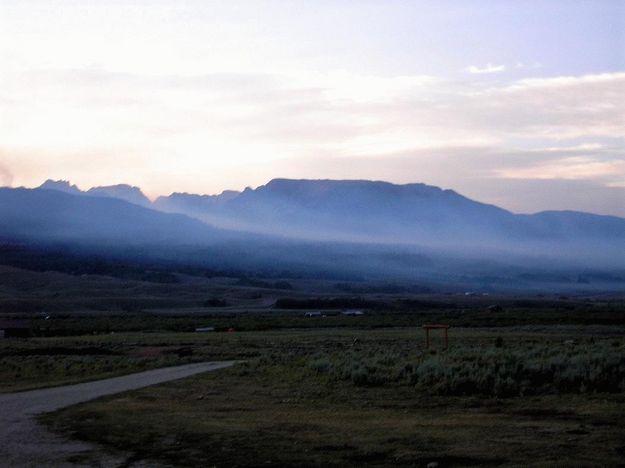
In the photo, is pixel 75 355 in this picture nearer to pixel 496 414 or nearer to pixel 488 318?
pixel 496 414

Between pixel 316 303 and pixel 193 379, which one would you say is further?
pixel 316 303

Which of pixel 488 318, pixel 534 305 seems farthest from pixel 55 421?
pixel 534 305

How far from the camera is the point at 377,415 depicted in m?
19.3

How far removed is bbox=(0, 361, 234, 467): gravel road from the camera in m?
15.2

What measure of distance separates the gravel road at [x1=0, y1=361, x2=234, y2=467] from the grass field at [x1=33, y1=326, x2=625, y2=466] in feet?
1.64

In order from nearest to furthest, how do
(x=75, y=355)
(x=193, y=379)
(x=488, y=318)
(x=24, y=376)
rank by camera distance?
(x=193, y=379)
(x=24, y=376)
(x=75, y=355)
(x=488, y=318)

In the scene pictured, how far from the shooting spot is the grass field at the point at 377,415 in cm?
1502

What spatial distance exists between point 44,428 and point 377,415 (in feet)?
18.8

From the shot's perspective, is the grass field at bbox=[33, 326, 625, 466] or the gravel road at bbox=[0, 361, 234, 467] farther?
the gravel road at bbox=[0, 361, 234, 467]

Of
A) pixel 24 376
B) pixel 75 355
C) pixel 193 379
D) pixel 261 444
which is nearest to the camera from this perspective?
pixel 261 444

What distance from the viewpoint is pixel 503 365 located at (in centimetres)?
2398

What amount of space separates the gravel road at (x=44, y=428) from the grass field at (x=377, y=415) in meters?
0.50

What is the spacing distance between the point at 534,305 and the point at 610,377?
320ft

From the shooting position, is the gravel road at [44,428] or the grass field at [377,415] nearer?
the grass field at [377,415]
